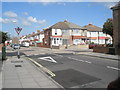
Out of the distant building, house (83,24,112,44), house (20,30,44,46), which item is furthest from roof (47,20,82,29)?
the distant building

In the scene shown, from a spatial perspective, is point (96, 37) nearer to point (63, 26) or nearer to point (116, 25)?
point (63, 26)

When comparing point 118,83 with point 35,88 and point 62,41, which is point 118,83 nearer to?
point 35,88

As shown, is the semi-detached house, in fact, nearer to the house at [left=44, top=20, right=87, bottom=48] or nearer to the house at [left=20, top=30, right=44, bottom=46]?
the house at [left=44, top=20, right=87, bottom=48]

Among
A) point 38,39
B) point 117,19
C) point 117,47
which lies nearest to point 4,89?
point 117,47

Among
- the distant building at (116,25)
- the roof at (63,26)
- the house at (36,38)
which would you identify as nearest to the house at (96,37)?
the roof at (63,26)

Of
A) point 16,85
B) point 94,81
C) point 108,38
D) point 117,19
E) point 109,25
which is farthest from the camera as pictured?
point 108,38

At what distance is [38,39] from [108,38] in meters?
35.9

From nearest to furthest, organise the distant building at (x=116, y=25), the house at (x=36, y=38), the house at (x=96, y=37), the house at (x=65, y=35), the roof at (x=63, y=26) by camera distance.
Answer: the distant building at (x=116, y=25) → the house at (x=65, y=35) → the roof at (x=63, y=26) → the house at (x=96, y=37) → the house at (x=36, y=38)

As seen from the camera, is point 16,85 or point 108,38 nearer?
point 16,85

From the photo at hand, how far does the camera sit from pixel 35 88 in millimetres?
5723

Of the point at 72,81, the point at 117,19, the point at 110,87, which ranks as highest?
the point at 117,19

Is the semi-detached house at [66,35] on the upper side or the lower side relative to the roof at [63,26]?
lower

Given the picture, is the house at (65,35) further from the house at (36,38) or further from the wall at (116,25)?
the wall at (116,25)

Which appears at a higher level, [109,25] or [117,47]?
[109,25]
